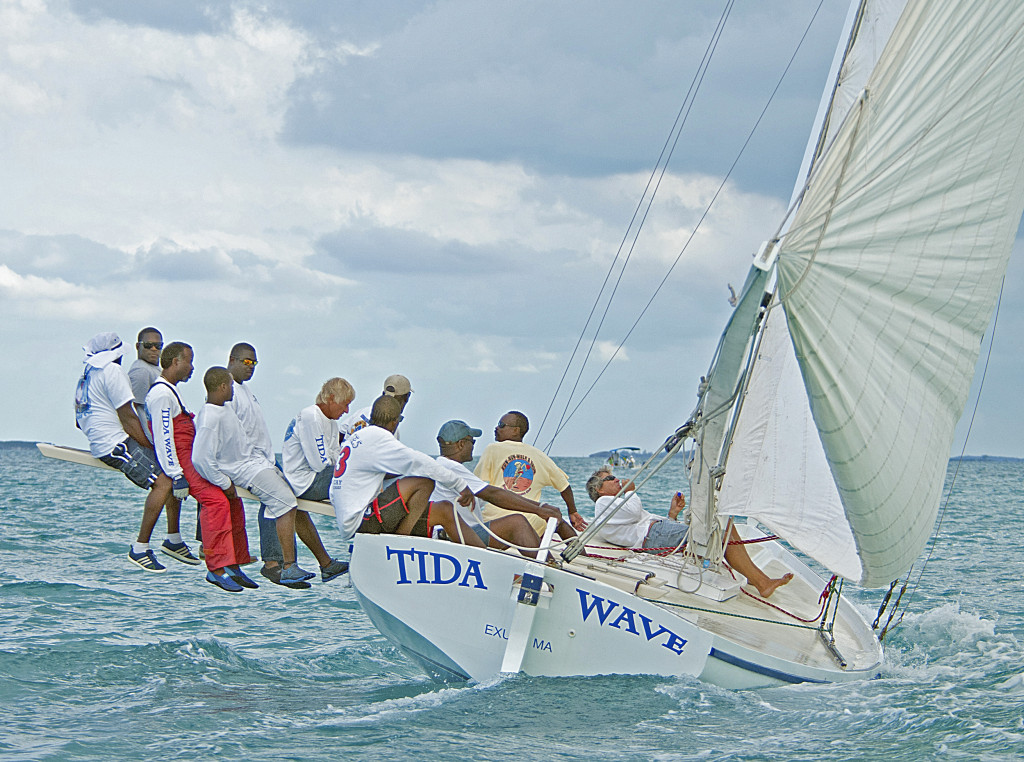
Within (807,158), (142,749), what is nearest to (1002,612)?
(807,158)

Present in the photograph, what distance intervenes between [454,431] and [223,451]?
1.63 m

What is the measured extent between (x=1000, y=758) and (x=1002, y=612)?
6687mm

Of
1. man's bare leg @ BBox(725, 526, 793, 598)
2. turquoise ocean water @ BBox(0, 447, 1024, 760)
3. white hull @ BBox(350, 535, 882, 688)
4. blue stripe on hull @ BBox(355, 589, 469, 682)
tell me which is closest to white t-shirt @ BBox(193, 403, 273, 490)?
white hull @ BBox(350, 535, 882, 688)

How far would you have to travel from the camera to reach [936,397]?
762 cm

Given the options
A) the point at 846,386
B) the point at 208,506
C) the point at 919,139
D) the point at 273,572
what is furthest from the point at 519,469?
the point at 919,139

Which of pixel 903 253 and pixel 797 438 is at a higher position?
pixel 903 253

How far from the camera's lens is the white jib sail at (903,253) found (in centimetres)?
663

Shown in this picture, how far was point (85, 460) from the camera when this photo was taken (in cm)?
728

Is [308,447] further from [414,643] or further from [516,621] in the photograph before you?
[516,621]

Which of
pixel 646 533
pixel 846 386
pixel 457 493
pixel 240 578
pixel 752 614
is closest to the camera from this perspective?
pixel 846 386

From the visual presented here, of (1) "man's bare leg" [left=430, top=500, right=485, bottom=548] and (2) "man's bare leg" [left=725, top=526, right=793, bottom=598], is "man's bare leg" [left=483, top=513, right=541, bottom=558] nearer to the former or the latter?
(1) "man's bare leg" [left=430, top=500, right=485, bottom=548]

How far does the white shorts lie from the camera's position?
7.40m

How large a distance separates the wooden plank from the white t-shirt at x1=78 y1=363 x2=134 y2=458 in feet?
0.22

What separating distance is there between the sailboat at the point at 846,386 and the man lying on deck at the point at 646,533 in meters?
0.73
